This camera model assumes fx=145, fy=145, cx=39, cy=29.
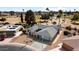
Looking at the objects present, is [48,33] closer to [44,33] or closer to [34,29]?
[44,33]

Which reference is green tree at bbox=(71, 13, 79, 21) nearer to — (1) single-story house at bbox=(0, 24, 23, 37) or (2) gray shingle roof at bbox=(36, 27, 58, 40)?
(2) gray shingle roof at bbox=(36, 27, 58, 40)

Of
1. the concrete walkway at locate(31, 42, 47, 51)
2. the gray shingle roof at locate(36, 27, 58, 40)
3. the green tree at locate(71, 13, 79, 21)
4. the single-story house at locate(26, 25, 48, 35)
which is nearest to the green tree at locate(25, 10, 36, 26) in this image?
the single-story house at locate(26, 25, 48, 35)

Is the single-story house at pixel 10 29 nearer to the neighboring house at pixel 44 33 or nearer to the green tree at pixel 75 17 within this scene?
the neighboring house at pixel 44 33

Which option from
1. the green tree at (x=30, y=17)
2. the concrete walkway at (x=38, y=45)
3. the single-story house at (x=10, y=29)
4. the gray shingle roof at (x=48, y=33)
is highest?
the green tree at (x=30, y=17)

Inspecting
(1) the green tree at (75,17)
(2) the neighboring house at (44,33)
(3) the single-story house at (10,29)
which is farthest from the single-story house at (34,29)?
(1) the green tree at (75,17)

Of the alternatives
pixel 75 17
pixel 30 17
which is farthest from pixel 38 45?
pixel 75 17
